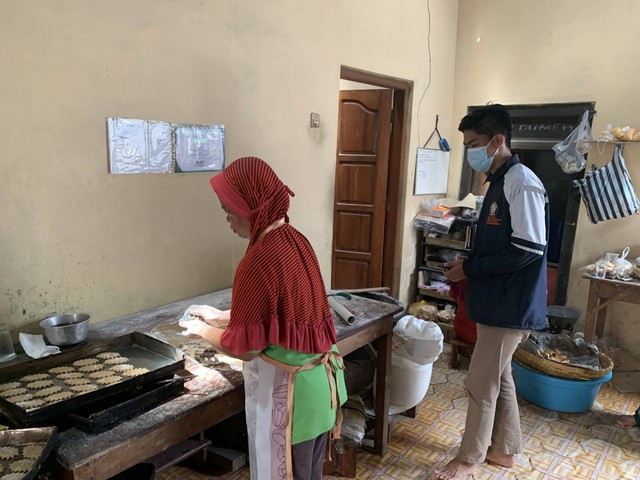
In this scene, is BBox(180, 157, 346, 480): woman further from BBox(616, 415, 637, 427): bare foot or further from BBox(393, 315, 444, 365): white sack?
BBox(616, 415, 637, 427): bare foot

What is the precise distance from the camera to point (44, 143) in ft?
5.64

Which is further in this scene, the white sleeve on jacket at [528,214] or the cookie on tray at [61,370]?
the white sleeve on jacket at [528,214]

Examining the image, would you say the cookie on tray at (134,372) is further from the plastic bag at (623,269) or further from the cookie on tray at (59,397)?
the plastic bag at (623,269)

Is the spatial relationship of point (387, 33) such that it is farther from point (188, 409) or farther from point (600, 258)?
point (188, 409)

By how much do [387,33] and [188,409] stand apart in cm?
287

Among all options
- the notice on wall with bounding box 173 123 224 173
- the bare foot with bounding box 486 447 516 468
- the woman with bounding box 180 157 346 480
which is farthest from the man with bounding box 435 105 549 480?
the notice on wall with bounding box 173 123 224 173

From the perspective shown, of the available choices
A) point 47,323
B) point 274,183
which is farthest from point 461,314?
point 47,323

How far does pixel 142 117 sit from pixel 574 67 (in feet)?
10.4

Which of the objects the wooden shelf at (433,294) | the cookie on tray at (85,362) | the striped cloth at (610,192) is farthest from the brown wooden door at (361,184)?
the cookie on tray at (85,362)

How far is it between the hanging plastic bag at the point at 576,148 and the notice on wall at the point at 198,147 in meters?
2.59

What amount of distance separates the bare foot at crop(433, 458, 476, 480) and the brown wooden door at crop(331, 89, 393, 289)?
184 cm

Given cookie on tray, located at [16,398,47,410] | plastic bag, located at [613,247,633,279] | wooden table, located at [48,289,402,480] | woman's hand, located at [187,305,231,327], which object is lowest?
wooden table, located at [48,289,402,480]

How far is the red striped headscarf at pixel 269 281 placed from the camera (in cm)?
129

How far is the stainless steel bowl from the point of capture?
163cm
